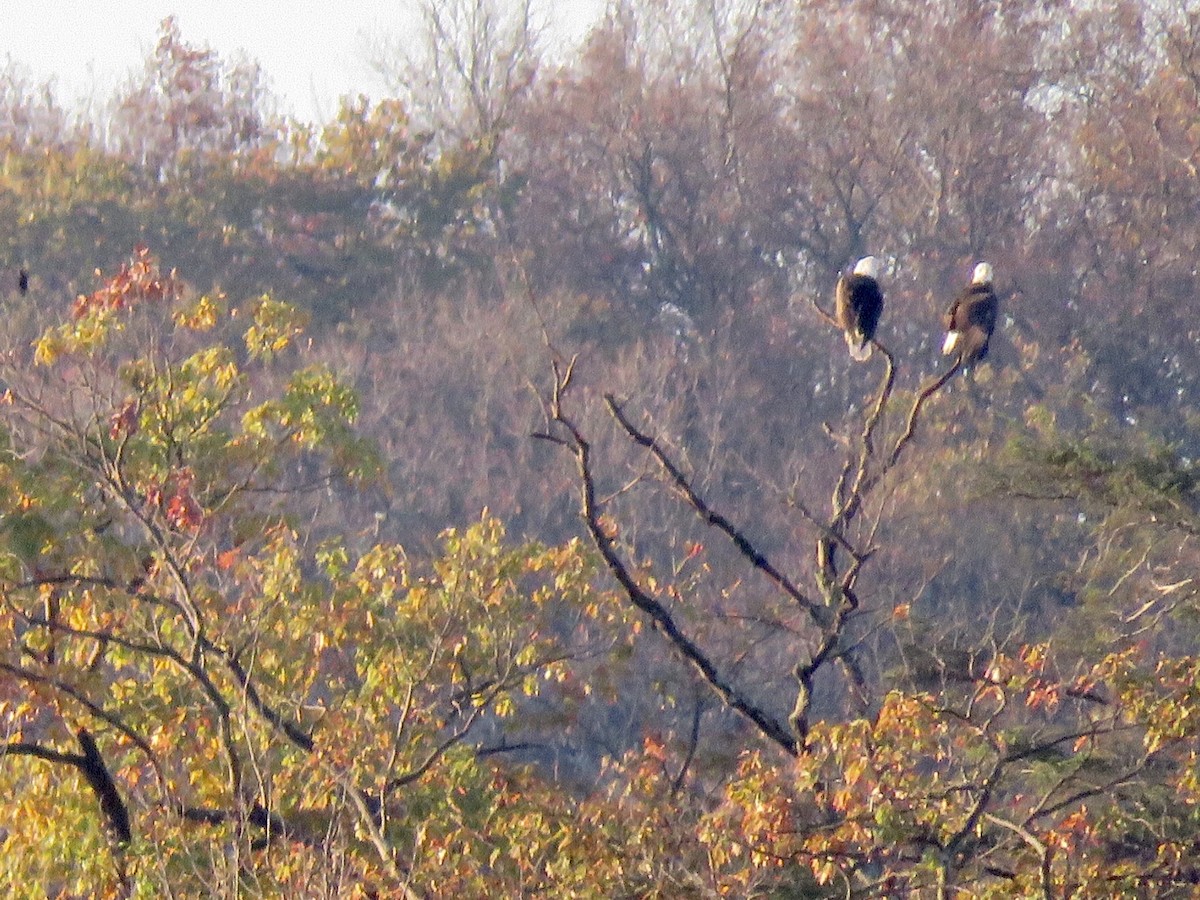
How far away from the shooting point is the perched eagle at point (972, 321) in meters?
8.58

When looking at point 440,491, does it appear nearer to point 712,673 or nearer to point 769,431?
point 769,431

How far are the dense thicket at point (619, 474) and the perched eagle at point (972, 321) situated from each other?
25cm

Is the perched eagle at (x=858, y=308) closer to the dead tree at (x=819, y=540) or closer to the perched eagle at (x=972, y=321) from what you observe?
the perched eagle at (x=972, y=321)

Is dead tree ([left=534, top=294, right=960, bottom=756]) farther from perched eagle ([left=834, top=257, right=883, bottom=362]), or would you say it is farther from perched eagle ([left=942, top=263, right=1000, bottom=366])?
perched eagle ([left=942, top=263, right=1000, bottom=366])

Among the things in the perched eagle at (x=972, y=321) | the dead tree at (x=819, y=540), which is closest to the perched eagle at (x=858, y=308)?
the perched eagle at (x=972, y=321)

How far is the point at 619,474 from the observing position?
21625 millimetres

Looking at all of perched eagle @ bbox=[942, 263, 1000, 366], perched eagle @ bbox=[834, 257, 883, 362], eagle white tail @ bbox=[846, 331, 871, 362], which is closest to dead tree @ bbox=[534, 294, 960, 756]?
eagle white tail @ bbox=[846, 331, 871, 362]

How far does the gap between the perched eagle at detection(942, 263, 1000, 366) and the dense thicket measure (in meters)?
0.25

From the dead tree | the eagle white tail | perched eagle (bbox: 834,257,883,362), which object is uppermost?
perched eagle (bbox: 834,257,883,362)

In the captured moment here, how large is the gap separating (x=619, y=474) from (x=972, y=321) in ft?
42.6

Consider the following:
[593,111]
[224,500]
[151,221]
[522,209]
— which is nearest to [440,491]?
[151,221]

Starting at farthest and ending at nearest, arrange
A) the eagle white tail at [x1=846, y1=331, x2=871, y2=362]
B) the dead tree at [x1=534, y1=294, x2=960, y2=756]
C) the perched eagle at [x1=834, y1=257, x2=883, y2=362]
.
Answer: the perched eagle at [x1=834, y1=257, x2=883, y2=362], the eagle white tail at [x1=846, y1=331, x2=871, y2=362], the dead tree at [x1=534, y1=294, x2=960, y2=756]

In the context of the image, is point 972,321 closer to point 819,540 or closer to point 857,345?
point 857,345

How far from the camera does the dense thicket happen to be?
20.6 ft
